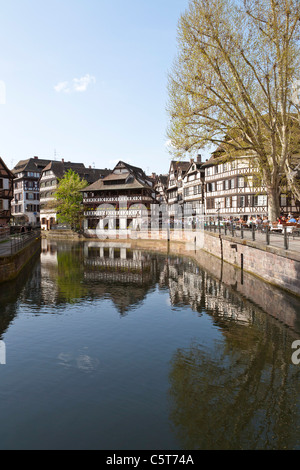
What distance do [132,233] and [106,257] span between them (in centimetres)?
1753

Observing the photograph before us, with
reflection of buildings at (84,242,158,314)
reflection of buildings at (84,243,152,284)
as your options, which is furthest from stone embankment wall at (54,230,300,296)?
reflection of buildings at (84,243,152,284)

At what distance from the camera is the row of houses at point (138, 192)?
4484cm

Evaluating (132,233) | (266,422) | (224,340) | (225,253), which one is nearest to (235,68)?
(225,253)

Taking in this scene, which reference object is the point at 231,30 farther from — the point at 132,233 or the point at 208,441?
the point at 132,233

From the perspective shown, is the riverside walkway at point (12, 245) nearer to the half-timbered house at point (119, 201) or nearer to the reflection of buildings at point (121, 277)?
the reflection of buildings at point (121, 277)

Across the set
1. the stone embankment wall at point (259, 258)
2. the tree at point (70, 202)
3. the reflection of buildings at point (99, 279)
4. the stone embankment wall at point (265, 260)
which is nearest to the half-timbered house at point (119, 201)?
the tree at point (70, 202)

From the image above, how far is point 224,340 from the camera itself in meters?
12.0

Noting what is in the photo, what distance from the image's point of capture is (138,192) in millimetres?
62156

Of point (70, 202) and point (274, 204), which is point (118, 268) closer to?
point (274, 204)

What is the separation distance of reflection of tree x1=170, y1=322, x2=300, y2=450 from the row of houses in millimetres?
19948

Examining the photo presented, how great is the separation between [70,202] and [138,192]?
1430 centimetres

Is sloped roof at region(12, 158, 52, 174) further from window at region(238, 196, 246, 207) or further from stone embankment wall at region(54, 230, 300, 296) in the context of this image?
window at region(238, 196, 246, 207)
